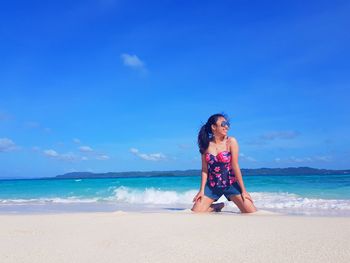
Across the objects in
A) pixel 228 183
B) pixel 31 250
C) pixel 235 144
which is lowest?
pixel 31 250

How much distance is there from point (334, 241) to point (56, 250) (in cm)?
218

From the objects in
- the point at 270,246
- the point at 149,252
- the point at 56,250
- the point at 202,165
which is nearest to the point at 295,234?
the point at 270,246

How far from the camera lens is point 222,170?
5.93m

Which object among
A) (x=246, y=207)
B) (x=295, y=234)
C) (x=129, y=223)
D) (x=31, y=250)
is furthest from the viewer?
(x=246, y=207)

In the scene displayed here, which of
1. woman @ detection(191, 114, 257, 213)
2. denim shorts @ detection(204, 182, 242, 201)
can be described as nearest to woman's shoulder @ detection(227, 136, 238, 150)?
woman @ detection(191, 114, 257, 213)

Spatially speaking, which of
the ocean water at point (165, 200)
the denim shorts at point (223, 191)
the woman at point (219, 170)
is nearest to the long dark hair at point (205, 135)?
the woman at point (219, 170)

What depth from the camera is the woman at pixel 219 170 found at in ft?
19.3

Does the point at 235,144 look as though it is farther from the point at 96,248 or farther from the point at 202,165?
the point at 96,248

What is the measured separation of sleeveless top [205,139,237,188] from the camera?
5.91 metres

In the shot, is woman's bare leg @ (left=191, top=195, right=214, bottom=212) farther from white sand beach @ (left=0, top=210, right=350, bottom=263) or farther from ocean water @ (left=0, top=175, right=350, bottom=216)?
white sand beach @ (left=0, top=210, right=350, bottom=263)

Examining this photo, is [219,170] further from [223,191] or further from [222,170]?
[223,191]

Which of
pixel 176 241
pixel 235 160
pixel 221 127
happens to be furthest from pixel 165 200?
pixel 176 241

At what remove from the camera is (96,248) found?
2.89 meters

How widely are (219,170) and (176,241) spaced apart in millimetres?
2934
